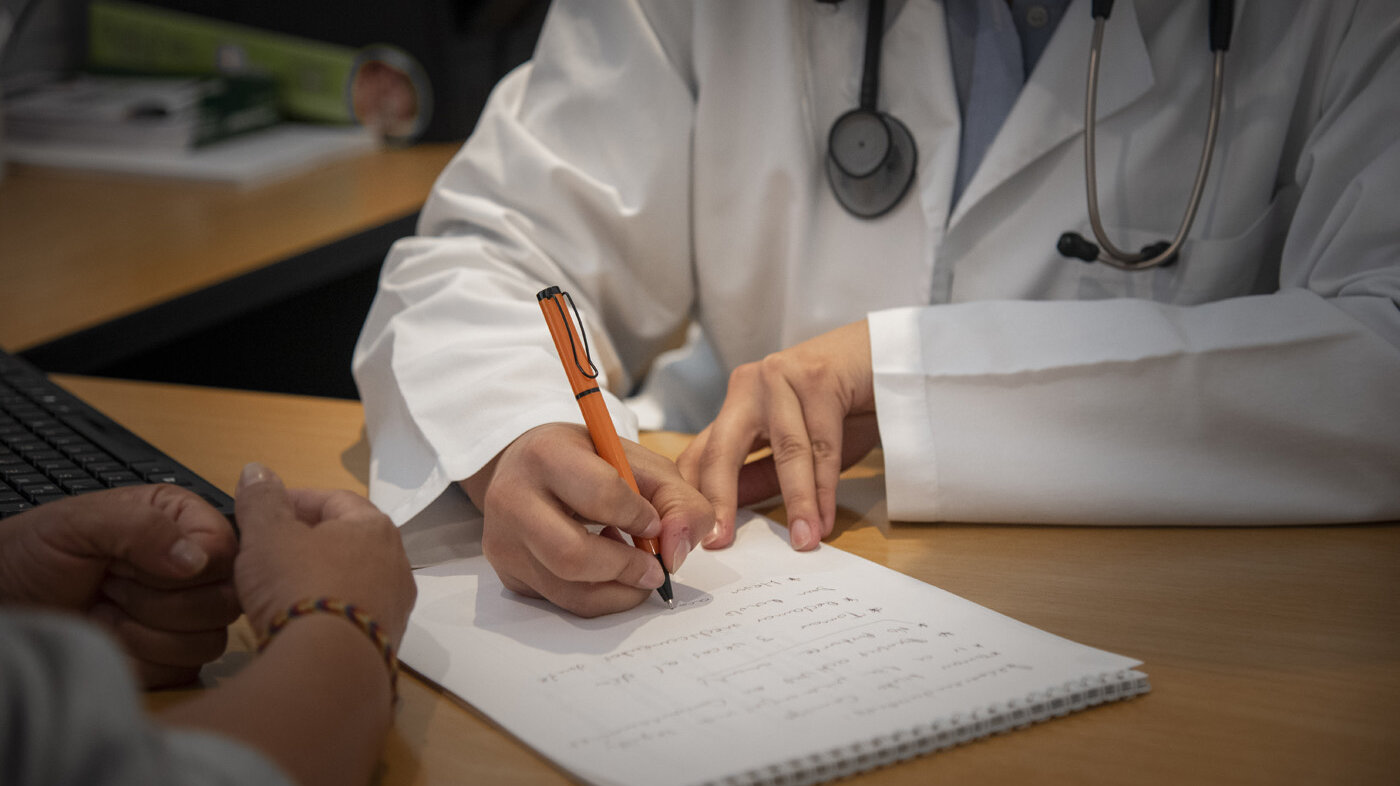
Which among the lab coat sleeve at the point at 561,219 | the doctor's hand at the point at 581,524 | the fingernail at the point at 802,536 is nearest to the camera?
the doctor's hand at the point at 581,524

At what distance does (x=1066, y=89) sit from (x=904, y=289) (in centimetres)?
22

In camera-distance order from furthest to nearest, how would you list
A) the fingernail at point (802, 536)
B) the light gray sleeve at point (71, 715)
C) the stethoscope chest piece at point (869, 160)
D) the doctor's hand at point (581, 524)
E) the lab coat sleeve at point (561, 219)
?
the stethoscope chest piece at point (869, 160) → the lab coat sleeve at point (561, 219) → the fingernail at point (802, 536) → the doctor's hand at point (581, 524) → the light gray sleeve at point (71, 715)

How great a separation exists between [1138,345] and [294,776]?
2.03 ft

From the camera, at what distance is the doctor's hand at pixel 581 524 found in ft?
2.03

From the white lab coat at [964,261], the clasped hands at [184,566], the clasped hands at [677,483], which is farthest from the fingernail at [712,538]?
the clasped hands at [184,566]

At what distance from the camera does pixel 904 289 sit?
1.03 metres

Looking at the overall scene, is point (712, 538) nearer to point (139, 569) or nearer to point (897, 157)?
point (139, 569)

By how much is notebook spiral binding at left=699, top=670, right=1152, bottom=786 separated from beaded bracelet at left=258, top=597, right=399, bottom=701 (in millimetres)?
163

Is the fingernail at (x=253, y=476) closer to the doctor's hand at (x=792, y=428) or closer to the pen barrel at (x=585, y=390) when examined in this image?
the pen barrel at (x=585, y=390)

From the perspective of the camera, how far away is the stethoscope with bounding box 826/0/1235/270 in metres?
0.91

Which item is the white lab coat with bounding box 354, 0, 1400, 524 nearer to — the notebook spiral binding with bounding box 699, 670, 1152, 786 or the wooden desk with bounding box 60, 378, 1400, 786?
the wooden desk with bounding box 60, 378, 1400, 786

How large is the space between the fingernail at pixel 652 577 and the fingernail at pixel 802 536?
0.12 metres

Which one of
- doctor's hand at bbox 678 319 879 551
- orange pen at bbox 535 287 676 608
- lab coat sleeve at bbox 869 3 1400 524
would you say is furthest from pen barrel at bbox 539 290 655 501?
lab coat sleeve at bbox 869 3 1400 524

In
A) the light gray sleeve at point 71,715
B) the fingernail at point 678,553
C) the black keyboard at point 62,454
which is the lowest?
the black keyboard at point 62,454
